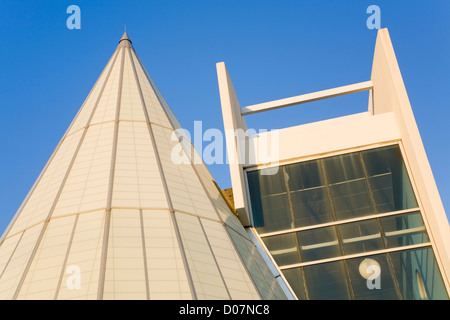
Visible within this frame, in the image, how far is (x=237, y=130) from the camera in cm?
1605

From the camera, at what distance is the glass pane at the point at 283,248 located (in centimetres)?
1404

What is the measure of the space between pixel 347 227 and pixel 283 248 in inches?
66.3

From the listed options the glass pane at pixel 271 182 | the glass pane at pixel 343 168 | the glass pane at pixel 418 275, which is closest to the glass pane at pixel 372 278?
the glass pane at pixel 418 275

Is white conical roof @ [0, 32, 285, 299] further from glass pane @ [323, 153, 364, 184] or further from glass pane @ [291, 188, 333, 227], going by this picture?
glass pane @ [323, 153, 364, 184]

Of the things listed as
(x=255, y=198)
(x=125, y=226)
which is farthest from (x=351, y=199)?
(x=125, y=226)

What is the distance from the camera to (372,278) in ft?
43.5

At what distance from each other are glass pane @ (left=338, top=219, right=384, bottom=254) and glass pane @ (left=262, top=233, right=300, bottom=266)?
1.20m

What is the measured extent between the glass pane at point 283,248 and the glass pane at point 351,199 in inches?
53.2

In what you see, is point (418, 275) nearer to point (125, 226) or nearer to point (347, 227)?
point (347, 227)

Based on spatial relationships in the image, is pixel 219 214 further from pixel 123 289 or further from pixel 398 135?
pixel 398 135

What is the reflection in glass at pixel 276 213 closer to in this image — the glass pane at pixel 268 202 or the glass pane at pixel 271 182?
the glass pane at pixel 268 202

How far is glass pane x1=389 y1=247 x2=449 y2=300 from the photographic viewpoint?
1282cm
